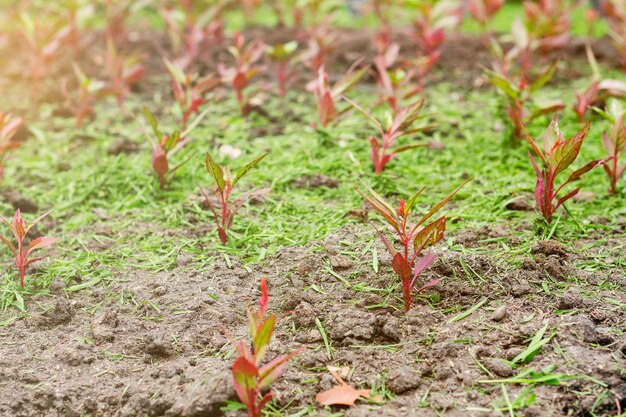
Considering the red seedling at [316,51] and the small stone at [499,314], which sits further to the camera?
the red seedling at [316,51]

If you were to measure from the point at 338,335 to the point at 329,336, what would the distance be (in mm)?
33

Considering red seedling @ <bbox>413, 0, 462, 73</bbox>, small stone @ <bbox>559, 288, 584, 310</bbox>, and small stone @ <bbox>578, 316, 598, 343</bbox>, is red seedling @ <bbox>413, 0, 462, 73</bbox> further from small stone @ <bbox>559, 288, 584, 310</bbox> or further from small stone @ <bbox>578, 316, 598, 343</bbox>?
small stone @ <bbox>578, 316, 598, 343</bbox>

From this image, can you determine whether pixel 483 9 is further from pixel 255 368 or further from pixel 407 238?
pixel 255 368

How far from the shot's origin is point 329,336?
84.6 inches

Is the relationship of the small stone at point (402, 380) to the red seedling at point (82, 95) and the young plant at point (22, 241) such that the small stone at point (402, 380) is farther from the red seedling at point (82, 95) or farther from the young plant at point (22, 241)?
the red seedling at point (82, 95)

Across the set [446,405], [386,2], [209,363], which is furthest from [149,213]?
[386,2]

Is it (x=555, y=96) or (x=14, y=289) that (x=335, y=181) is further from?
(x=555, y=96)

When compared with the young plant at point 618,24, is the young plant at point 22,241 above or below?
above

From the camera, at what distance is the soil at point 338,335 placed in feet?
6.22

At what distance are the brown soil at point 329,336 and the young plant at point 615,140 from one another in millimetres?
468

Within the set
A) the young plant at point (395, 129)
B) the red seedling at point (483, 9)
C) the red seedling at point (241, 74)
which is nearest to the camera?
the young plant at point (395, 129)

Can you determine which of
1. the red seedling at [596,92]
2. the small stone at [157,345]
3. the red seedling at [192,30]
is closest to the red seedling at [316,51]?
the red seedling at [192,30]

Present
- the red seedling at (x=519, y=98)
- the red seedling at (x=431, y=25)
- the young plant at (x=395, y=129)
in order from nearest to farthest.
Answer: the young plant at (x=395, y=129), the red seedling at (x=519, y=98), the red seedling at (x=431, y=25)

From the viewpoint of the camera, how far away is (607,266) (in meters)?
2.41
